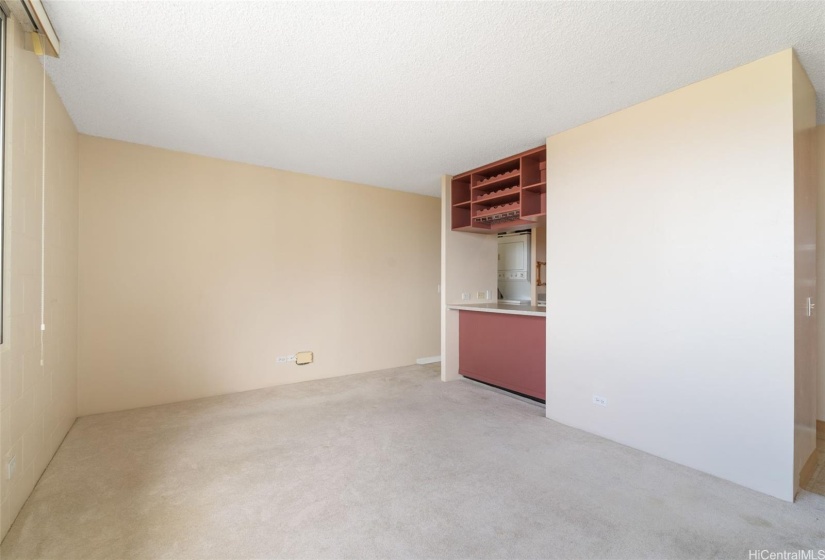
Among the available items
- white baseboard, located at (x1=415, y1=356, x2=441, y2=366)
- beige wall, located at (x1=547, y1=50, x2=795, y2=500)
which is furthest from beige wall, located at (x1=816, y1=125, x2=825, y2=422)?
white baseboard, located at (x1=415, y1=356, x2=441, y2=366)

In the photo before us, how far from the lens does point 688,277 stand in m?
2.37

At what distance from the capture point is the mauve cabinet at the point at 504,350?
3.65 m

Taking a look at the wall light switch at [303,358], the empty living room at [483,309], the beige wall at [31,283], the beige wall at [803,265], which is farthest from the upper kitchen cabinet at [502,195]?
the beige wall at [31,283]

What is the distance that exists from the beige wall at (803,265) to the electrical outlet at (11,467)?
4058 mm

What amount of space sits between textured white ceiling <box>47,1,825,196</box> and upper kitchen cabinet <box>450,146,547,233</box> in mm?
472

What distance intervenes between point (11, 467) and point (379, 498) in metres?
1.83

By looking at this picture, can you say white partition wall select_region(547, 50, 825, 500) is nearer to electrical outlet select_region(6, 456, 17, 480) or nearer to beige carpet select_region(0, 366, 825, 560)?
beige carpet select_region(0, 366, 825, 560)

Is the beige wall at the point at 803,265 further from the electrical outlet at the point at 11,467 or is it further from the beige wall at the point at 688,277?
the electrical outlet at the point at 11,467

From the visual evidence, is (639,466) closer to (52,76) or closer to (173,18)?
(173,18)

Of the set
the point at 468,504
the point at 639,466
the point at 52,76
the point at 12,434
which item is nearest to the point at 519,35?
the point at 468,504

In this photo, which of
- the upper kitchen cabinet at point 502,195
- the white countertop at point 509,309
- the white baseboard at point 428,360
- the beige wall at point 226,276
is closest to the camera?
the beige wall at point 226,276

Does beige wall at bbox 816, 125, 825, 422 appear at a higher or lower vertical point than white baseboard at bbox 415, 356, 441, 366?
higher

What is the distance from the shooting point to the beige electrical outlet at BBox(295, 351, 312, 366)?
4406mm

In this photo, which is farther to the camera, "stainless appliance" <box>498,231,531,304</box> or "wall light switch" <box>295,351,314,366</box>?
"stainless appliance" <box>498,231,531,304</box>
